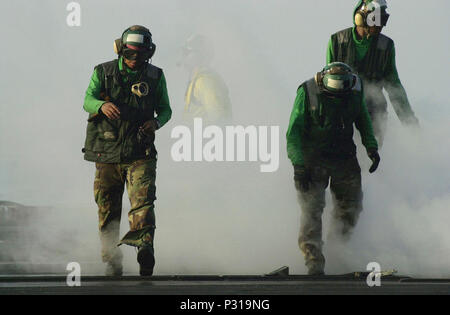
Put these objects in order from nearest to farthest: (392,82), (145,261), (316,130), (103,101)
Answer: (145,261)
(103,101)
(316,130)
(392,82)

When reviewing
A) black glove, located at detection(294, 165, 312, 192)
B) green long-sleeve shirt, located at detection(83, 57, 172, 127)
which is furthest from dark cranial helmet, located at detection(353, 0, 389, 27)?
green long-sleeve shirt, located at detection(83, 57, 172, 127)

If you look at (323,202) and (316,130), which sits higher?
(316,130)

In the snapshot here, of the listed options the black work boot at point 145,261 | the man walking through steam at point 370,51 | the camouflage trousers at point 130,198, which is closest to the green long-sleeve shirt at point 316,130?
the man walking through steam at point 370,51

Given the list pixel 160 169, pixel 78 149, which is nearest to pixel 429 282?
pixel 160 169

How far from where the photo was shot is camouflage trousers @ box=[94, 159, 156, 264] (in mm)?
9258

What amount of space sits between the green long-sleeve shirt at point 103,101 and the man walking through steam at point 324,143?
1.08 metres

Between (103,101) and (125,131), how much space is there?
30 cm

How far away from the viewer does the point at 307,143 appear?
9.92 metres

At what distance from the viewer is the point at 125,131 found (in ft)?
31.0

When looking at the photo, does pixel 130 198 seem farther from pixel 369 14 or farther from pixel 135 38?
pixel 369 14

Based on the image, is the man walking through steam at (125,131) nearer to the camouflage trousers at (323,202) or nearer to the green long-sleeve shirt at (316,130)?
the green long-sleeve shirt at (316,130)

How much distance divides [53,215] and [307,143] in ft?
17.6

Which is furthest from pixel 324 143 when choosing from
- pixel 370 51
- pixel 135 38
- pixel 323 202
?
pixel 135 38

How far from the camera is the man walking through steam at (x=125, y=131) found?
938cm
